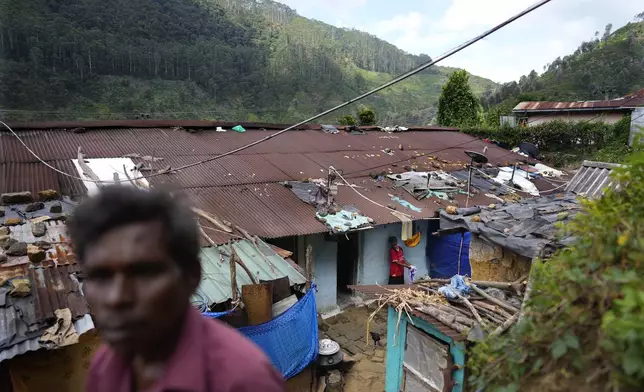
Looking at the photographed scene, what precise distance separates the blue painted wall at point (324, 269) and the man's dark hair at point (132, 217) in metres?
8.37

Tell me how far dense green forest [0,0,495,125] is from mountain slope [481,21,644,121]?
36.9 ft

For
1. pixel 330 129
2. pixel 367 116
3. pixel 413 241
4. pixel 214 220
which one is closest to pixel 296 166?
pixel 413 241

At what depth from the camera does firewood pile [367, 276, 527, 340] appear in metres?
4.35

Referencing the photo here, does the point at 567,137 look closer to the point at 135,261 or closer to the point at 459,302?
the point at 459,302

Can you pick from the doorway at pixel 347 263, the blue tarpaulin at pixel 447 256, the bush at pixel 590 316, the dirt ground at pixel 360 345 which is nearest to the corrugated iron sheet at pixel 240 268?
the dirt ground at pixel 360 345

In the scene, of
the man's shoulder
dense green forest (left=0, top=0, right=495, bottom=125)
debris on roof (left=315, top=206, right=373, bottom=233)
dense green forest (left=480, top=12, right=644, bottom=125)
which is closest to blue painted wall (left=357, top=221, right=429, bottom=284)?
debris on roof (left=315, top=206, right=373, bottom=233)

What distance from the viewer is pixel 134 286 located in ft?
3.42

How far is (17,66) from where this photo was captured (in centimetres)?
3198

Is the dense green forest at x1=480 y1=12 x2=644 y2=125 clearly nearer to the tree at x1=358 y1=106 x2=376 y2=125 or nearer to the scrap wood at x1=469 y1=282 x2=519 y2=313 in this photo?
the tree at x1=358 y1=106 x2=376 y2=125

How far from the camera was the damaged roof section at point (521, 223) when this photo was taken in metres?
5.18

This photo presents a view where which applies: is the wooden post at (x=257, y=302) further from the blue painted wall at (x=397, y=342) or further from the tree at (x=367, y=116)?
the tree at (x=367, y=116)

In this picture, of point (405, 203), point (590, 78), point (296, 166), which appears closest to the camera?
point (405, 203)

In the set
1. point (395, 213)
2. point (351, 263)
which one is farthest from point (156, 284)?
point (351, 263)

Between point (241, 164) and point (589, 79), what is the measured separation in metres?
41.6
